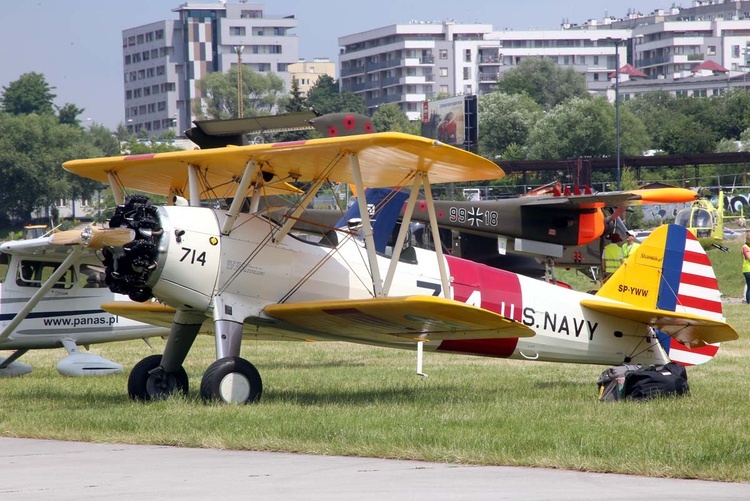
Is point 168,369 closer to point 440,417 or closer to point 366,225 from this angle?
point 366,225

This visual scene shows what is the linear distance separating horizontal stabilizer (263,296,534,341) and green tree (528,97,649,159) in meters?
88.0

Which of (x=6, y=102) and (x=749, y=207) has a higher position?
(x=6, y=102)

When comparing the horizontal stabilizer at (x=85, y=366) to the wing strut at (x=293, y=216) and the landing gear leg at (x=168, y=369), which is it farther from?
the wing strut at (x=293, y=216)

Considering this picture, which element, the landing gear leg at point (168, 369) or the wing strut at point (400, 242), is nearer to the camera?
the wing strut at point (400, 242)

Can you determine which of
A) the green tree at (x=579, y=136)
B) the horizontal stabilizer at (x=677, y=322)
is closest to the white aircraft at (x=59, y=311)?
the horizontal stabilizer at (x=677, y=322)

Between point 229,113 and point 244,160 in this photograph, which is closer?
point 244,160

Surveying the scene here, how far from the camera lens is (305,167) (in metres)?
10.9

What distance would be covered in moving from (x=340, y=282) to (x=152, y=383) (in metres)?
2.09

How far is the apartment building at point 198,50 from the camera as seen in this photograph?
190 m

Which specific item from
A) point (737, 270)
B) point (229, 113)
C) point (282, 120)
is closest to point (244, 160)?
point (282, 120)

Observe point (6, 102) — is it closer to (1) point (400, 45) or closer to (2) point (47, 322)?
(1) point (400, 45)

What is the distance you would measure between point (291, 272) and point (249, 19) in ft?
613

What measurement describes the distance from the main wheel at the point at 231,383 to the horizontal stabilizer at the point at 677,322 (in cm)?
382

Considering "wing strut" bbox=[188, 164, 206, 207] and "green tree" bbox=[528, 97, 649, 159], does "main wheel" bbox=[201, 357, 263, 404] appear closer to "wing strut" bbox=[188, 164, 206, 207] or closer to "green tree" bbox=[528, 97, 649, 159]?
"wing strut" bbox=[188, 164, 206, 207]
